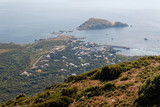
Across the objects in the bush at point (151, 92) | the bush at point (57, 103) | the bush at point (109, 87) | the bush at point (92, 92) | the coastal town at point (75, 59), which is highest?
the bush at point (151, 92)

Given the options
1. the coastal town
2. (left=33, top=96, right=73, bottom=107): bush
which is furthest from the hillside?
the coastal town

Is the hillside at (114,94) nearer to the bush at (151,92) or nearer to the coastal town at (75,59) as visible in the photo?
the bush at (151,92)

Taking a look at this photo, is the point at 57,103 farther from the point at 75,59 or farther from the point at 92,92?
the point at 75,59

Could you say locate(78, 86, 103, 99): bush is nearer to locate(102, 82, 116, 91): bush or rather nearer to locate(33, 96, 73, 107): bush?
locate(102, 82, 116, 91): bush

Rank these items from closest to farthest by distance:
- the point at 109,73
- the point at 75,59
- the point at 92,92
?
the point at 92,92 < the point at 109,73 < the point at 75,59

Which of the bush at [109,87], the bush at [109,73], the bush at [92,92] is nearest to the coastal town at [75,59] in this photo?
the bush at [109,73]

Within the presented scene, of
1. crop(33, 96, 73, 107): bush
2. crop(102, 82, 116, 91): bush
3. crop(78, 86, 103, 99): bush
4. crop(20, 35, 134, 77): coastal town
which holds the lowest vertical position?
crop(20, 35, 134, 77): coastal town

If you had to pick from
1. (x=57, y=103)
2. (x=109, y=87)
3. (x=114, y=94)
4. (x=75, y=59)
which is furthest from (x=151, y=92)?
(x=75, y=59)

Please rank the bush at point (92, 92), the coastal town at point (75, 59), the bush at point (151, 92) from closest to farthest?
1. the bush at point (151, 92)
2. the bush at point (92, 92)
3. the coastal town at point (75, 59)
